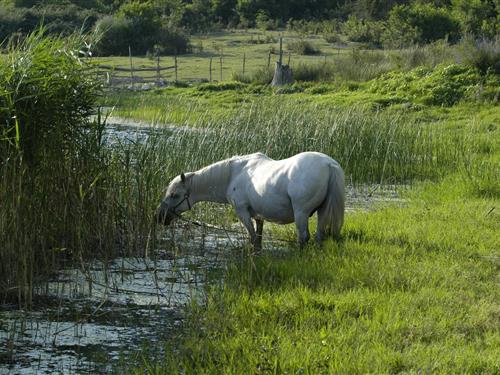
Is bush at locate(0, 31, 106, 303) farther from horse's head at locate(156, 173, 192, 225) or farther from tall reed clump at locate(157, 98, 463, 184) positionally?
tall reed clump at locate(157, 98, 463, 184)

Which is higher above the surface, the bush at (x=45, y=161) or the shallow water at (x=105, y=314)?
the bush at (x=45, y=161)

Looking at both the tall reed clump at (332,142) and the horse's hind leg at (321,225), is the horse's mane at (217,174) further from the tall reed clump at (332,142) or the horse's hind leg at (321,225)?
the tall reed clump at (332,142)

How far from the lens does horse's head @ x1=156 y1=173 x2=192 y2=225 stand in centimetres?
980

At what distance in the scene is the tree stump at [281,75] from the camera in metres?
27.0

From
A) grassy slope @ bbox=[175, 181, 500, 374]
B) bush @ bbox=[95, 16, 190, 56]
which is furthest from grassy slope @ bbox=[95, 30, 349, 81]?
grassy slope @ bbox=[175, 181, 500, 374]

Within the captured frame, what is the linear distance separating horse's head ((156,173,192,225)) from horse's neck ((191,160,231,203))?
0.08 m

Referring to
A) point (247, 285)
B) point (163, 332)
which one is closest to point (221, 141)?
point (247, 285)

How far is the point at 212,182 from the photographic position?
384 inches

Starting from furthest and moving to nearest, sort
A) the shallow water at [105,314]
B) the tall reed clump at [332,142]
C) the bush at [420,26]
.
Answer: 1. the bush at [420,26]
2. the tall reed clump at [332,142]
3. the shallow water at [105,314]

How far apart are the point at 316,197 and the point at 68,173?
7.84 feet

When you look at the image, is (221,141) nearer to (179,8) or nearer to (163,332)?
(163,332)

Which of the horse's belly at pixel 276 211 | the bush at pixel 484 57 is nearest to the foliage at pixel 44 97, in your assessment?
the horse's belly at pixel 276 211

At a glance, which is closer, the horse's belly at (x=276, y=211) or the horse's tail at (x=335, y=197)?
the horse's tail at (x=335, y=197)

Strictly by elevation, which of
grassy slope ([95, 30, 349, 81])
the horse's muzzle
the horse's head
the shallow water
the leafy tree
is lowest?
grassy slope ([95, 30, 349, 81])
